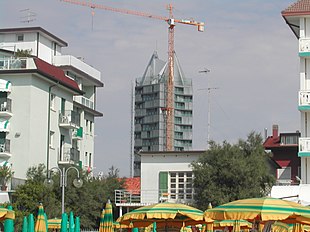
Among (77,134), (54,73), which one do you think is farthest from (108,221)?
(77,134)

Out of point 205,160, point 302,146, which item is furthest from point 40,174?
point 302,146

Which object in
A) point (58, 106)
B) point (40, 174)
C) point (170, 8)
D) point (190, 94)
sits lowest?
point (40, 174)

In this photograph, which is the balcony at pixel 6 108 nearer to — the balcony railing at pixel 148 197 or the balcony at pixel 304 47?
the balcony railing at pixel 148 197

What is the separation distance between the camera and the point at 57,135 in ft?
224

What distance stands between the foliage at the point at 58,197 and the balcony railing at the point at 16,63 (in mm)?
8510

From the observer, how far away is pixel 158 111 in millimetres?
166625

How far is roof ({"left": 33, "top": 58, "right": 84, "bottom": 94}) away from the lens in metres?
65.1

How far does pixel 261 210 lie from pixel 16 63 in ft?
148

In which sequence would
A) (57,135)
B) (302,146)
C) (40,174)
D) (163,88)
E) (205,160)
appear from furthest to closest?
(163,88)
(57,135)
(40,174)
(205,160)
(302,146)

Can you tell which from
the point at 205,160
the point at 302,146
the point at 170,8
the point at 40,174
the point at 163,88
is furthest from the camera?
the point at 163,88

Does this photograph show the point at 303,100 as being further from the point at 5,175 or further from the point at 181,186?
the point at 5,175

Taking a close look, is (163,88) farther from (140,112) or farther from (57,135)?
(57,135)

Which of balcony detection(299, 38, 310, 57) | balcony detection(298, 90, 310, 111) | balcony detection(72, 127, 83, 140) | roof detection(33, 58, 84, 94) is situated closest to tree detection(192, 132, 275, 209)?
balcony detection(298, 90, 310, 111)

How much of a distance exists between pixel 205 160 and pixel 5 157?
17.8 m
